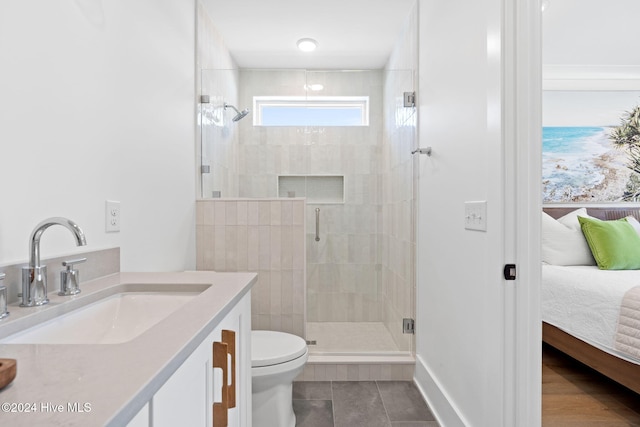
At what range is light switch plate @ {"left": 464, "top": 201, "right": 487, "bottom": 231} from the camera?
1435 millimetres

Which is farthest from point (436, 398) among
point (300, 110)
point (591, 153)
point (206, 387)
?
point (591, 153)

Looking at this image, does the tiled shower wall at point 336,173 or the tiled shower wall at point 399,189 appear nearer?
the tiled shower wall at point 399,189

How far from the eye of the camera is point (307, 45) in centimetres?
307

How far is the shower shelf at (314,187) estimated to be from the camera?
2859 mm

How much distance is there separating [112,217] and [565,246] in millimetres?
3074

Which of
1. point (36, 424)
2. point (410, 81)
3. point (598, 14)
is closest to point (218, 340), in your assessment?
point (36, 424)

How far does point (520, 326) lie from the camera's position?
126 centimetres

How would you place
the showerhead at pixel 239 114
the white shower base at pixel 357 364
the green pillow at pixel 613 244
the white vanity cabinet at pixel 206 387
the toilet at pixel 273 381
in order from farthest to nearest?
the showerhead at pixel 239 114 < the green pillow at pixel 613 244 < the white shower base at pixel 357 364 < the toilet at pixel 273 381 < the white vanity cabinet at pixel 206 387

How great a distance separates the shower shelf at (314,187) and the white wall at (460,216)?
3.03ft

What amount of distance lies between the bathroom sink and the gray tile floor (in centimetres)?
113

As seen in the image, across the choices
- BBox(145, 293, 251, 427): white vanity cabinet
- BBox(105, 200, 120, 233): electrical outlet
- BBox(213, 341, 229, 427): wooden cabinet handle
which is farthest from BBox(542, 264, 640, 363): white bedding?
BBox(105, 200, 120, 233): electrical outlet

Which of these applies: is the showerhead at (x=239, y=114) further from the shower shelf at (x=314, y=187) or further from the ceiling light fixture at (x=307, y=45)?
the ceiling light fixture at (x=307, y=45)

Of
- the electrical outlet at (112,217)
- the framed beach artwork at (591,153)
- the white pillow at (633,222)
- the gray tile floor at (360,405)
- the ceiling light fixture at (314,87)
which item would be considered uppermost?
the ceiling light fixture at (314,87)

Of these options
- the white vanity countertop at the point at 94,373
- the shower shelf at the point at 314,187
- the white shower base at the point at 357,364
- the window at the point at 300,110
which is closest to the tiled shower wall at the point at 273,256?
the white shower base at the point at 357,364
